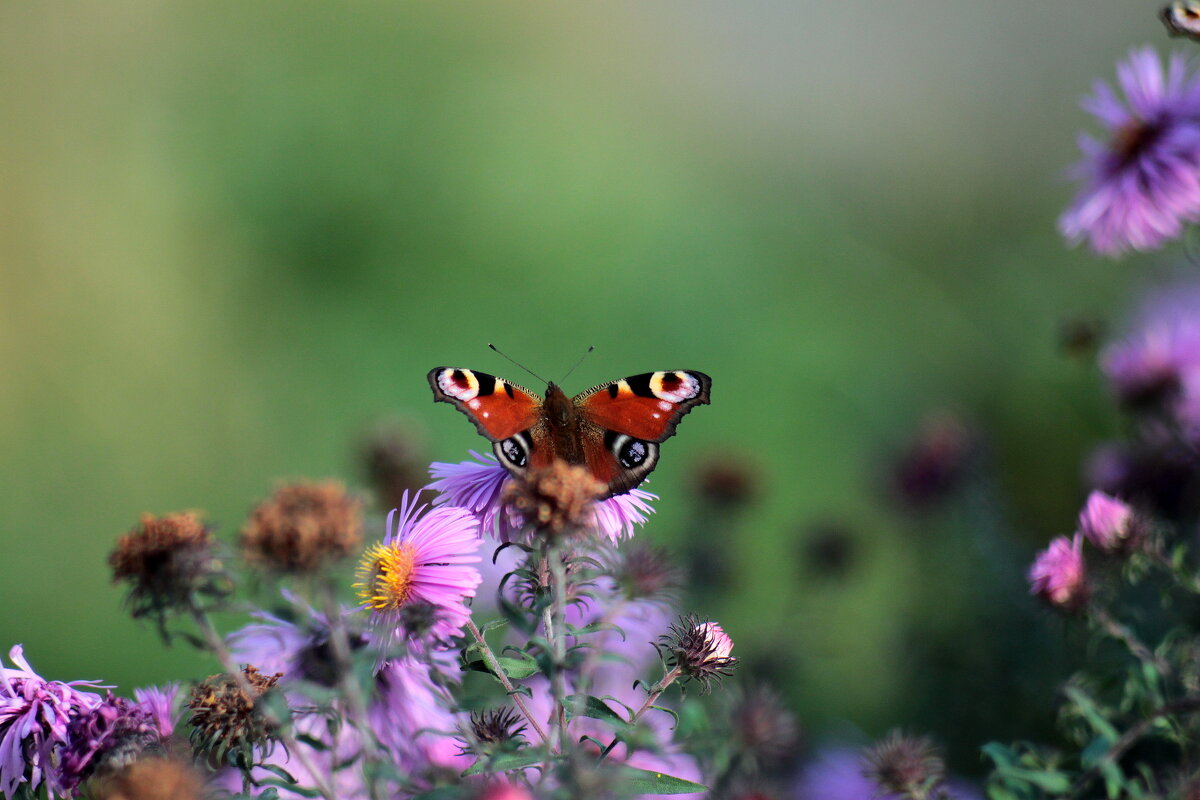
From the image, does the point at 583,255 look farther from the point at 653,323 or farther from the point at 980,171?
the point at 980,171

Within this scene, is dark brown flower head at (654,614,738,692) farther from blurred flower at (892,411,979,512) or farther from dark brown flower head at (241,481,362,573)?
blurred flower at (892,411,979,512)

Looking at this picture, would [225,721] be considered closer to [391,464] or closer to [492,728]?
[492,728]

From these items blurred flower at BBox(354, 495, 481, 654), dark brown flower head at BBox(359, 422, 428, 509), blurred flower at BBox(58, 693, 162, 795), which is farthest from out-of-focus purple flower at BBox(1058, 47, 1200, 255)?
blurred flower at BBox(58, 693, 162, 795)

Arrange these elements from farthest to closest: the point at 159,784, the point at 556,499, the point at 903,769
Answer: the point at 903,769 < the point at 556,499 < the point at 159,784

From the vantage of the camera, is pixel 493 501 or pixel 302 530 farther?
pixel 493 501

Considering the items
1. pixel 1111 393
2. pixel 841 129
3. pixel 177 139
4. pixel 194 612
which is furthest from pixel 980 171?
pixel 194 612

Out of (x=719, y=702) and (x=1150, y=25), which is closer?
(x=719, y=702)

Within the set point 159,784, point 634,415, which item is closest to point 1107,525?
point 634,415
